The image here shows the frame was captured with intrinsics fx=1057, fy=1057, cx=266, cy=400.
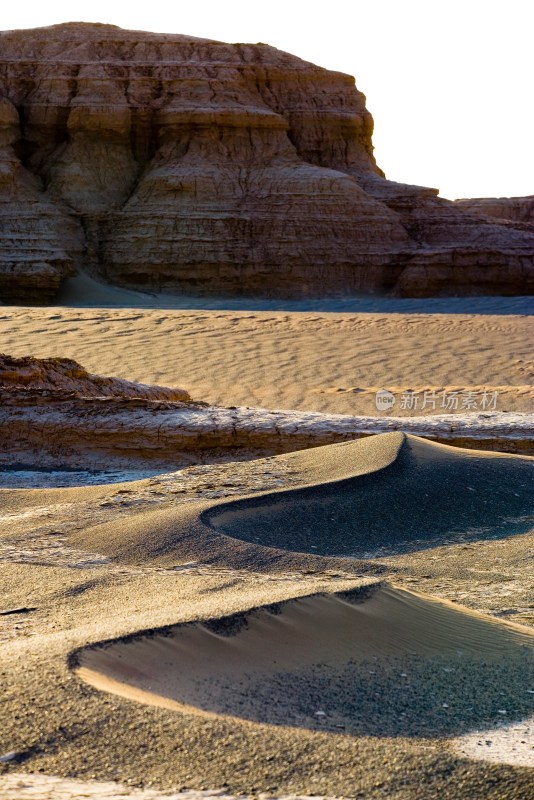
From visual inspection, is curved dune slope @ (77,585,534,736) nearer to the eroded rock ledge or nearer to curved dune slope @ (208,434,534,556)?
curved dune slope @ (208,434,534,556)

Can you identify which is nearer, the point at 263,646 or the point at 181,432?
the point at 263,646

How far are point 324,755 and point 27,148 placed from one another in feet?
98.0

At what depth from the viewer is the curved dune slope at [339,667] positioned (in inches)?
113

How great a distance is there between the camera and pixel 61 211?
94.8 ft

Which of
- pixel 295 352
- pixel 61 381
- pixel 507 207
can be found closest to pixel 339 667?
pixel 61 381

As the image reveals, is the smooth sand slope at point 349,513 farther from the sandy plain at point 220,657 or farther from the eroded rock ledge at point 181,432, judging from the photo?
the eroded rock ledge at point 181,432

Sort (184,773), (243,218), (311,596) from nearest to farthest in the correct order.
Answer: (184,773) < (311,596) < (243,218)

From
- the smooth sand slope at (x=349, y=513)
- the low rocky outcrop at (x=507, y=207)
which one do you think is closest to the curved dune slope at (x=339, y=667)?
the smooth sand slope at (x=349, y=513)

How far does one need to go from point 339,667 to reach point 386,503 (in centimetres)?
212

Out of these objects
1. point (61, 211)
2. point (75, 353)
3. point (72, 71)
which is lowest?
point (75, 353)

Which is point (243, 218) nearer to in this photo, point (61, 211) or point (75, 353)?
point (61, 211)

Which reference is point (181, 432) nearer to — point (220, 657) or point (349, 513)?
point (349, 513)

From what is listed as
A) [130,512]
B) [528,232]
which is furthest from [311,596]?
[528,232]

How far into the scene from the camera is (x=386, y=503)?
5289 mm
